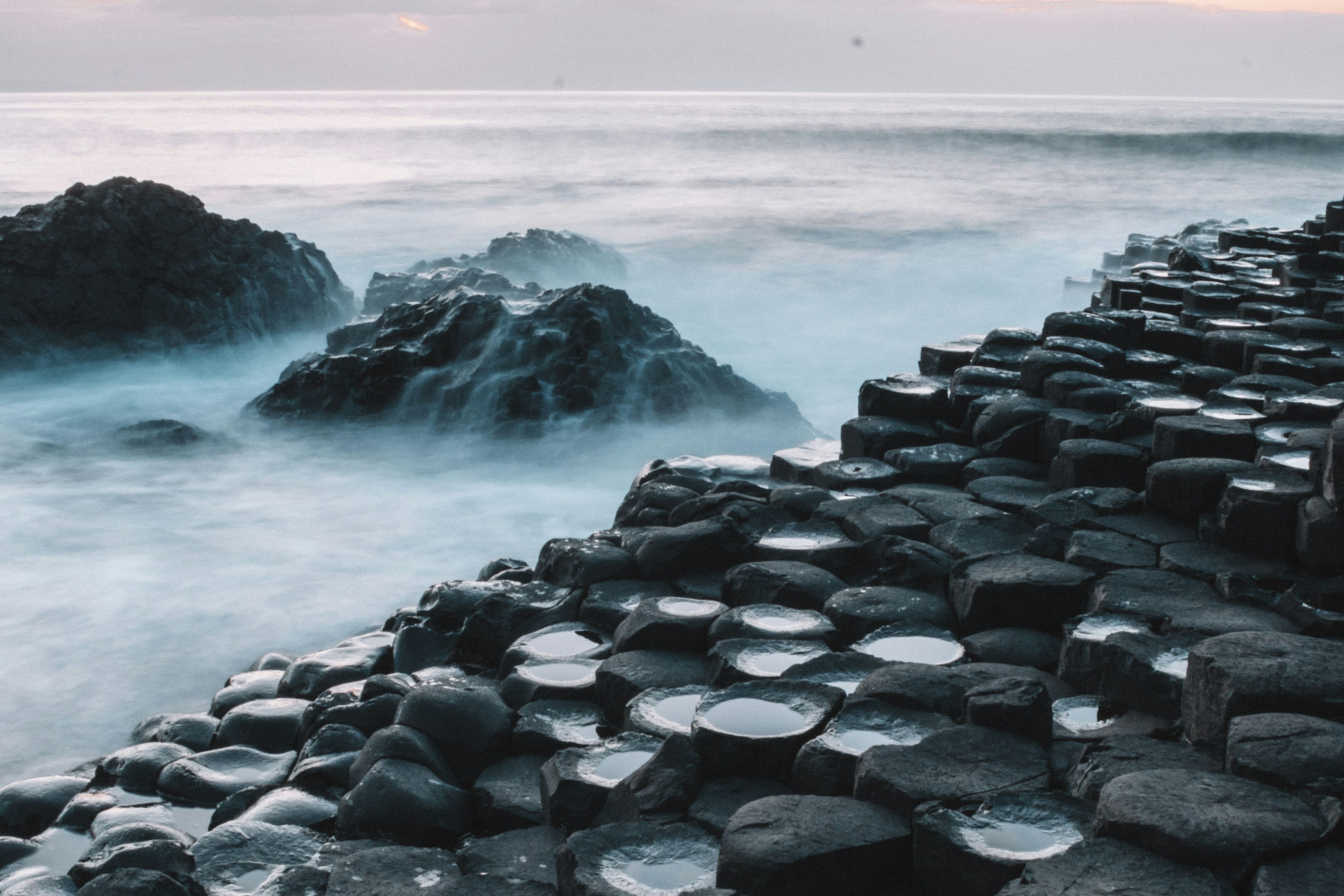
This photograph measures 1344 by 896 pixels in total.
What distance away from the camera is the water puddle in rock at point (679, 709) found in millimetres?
2465

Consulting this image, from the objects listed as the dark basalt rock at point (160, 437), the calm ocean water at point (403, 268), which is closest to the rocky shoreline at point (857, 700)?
the calm ocean water at point (403, 268)

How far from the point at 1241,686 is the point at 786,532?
1668mm

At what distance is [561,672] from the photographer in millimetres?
2906

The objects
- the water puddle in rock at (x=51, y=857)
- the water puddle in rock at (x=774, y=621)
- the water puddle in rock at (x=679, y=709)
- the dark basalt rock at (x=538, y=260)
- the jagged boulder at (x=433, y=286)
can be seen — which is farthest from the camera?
the dark basalt rock at (x=538, y=260)

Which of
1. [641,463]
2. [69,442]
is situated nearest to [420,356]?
[641,463]

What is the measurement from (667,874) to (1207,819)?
0.89 meters

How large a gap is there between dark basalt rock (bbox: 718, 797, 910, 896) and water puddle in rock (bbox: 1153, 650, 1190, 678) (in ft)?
2.63

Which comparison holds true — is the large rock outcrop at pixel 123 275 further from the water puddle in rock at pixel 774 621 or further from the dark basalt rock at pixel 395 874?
the dark basalt rock at pixel 395 874

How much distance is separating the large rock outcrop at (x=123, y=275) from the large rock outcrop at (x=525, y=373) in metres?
2.34

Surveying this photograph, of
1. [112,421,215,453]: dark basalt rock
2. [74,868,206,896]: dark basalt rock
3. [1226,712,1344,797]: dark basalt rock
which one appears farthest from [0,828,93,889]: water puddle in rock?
[112,421,215,453]: dark basalt rock

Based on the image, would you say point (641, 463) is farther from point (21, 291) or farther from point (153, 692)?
point (21, 291)

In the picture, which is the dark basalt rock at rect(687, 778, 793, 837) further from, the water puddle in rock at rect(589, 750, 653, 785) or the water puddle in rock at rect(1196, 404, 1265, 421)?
the water puddle in rock at rect(1196, 404, 1265, 421)

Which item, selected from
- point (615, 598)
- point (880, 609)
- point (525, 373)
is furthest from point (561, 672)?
point (525, 373)

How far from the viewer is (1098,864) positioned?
1688 mm
